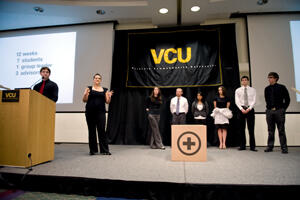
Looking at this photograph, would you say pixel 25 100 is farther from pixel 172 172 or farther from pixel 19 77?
pixel 19 77

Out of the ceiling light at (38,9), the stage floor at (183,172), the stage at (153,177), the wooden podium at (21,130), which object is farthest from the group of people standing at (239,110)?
the ceiling light at (38,9)

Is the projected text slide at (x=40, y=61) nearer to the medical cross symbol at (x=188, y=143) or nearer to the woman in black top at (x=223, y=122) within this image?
the medical cross symbol at (x=188, y=143)

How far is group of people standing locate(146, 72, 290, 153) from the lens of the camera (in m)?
3.23

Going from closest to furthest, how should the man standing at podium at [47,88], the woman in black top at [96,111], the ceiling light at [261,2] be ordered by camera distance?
the man standing at podium at [47,88] < the woman in black top at [96,111] < the ceiling light at [261,2]

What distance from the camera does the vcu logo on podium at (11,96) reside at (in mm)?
2135

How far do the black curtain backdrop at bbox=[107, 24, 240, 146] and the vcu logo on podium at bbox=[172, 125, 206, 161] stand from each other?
71.9 inches

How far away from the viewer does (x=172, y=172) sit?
1.92m

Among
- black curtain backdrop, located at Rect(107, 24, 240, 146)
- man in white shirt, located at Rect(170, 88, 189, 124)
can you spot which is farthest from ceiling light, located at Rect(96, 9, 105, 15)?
man in white shirt, located at Rect(170, 88, 189, 124)

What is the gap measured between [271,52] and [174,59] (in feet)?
7.33

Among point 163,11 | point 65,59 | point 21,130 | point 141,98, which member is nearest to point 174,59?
point 163,11

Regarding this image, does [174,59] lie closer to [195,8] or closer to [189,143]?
[195,8]

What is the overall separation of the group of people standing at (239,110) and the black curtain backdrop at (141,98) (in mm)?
342

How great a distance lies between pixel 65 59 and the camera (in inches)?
190

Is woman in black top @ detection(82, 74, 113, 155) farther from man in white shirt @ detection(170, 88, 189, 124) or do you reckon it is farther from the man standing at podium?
man in white shirt @ detection(170, 88, 189, 124)
